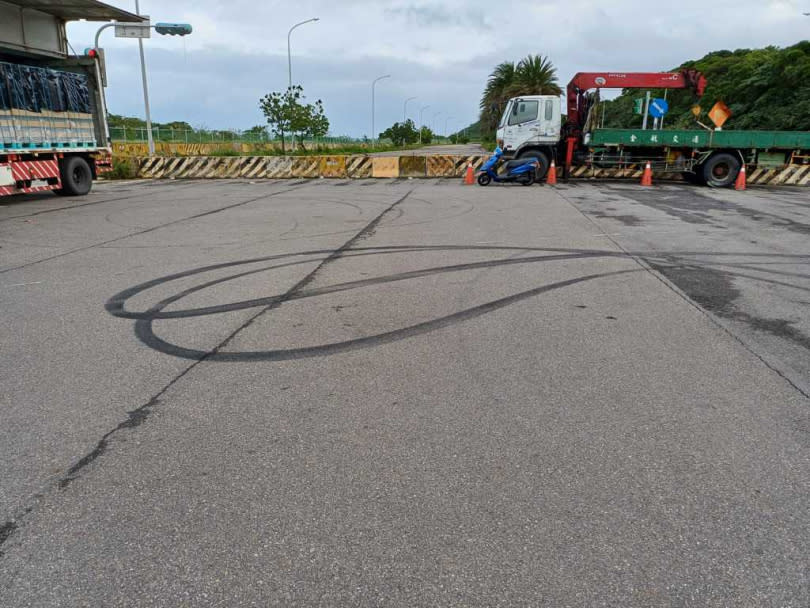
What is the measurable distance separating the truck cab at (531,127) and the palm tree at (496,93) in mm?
54130

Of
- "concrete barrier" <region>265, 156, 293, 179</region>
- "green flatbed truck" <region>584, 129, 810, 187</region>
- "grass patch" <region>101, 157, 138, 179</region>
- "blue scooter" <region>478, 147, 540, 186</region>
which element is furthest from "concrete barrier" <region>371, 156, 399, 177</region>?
"grass patch" <region>101, 157, 138, 179</region>

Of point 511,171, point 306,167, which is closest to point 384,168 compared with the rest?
point 306,167

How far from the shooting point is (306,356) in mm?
4859

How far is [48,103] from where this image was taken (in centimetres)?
1573

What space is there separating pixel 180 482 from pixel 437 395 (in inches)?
67.7

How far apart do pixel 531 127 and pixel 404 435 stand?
19.4 m

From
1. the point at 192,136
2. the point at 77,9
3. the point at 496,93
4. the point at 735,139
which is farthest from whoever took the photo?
the point at 496,93

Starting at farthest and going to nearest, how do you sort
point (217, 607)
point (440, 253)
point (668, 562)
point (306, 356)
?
1. point (440, 253)
2. point (306, 356)
3. point (668, 562)
4. point (217, 607)

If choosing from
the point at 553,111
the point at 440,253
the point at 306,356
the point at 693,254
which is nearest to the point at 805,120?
the point at 553,111

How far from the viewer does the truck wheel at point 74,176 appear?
675 inches

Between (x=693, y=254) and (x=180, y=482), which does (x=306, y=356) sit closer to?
(x=180, y=482)

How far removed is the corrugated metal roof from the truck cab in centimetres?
1243

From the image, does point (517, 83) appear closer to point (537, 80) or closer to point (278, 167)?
point (537, 80)

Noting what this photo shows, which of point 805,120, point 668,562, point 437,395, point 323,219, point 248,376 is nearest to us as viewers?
point 668,562
